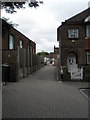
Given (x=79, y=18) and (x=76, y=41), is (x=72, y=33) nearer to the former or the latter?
(x=76, y=41)

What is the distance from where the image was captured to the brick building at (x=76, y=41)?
100 feet

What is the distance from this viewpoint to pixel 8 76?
2148cm

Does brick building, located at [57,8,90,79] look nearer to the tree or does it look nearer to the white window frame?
the white window frame

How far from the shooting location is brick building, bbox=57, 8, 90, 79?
30578 mm

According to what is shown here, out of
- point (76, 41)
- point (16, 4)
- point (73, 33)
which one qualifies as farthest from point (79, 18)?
point (16, 4)

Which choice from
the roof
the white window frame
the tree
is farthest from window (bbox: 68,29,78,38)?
the tree

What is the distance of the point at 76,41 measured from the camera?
101 feet

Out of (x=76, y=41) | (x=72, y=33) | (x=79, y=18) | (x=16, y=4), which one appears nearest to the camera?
(x=16, y=4)

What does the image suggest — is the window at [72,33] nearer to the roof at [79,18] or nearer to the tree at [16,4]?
the roof at [79,18]

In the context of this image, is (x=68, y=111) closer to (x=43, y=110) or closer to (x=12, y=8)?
(x=43, y=110)

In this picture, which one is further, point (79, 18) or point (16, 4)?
point (79, 18)

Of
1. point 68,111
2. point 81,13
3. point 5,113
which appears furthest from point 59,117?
point 81,13

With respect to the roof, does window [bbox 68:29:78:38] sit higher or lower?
lower

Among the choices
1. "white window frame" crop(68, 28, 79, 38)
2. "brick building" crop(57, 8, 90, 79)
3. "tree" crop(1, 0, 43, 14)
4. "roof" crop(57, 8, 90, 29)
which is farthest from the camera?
"roof" crop(57, 8, 90, 29)
